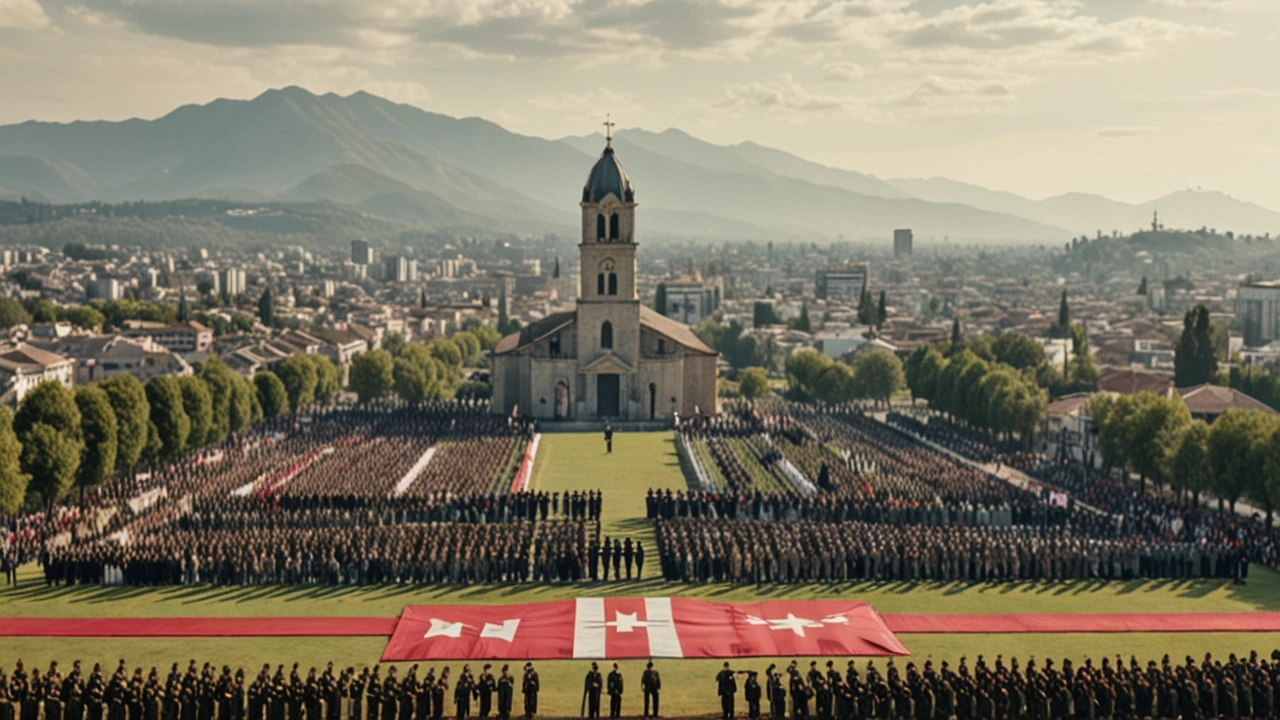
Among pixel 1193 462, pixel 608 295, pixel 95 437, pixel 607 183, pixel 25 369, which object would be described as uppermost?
pixel 607 183

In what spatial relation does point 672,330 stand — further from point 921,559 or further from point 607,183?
point 921,559

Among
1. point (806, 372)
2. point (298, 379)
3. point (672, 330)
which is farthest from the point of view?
Result: point (806, 372)

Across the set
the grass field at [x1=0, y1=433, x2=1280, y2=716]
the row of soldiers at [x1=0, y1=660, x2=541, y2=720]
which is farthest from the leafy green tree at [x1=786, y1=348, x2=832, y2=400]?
the row of soldiers at [x1=0, y1=660, x2=541, y2=720]

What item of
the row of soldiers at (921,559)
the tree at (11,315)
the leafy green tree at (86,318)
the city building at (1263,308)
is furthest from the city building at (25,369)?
the city building at (1263,308)

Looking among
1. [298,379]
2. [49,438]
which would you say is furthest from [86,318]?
[49,438]

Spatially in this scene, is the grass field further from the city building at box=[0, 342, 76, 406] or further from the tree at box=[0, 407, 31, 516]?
the city building at box=[0, 342, 76, 406]

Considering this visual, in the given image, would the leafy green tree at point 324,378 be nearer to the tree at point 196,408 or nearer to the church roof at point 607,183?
the church roof at point 607,183
